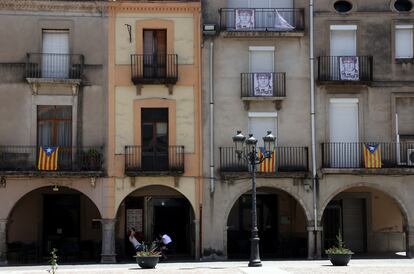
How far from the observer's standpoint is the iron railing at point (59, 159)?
106 feet

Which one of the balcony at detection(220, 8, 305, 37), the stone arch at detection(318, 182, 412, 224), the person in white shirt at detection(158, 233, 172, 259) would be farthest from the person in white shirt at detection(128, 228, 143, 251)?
the balcony at detection(220, 8, 305, 37)

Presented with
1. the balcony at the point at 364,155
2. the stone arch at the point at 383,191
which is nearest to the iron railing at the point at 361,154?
the balcony at the point at 364,155

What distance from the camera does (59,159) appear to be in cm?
3231

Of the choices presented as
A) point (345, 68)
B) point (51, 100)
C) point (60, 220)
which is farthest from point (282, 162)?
point (60, 220)

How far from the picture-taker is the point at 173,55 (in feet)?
108

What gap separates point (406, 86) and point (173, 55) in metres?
9.96

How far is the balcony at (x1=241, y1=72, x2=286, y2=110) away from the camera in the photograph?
108ft

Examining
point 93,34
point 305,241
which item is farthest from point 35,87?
point 305,241

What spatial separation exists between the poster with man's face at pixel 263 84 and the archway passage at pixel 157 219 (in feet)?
19.6

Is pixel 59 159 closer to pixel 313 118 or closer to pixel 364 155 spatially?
pixel 313 118

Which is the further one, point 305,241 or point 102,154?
point 305,241

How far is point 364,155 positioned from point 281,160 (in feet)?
11.3

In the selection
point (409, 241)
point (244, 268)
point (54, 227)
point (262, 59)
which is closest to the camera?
point (244, 268)

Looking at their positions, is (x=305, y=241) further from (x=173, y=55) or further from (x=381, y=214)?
(x=173, y=55)
